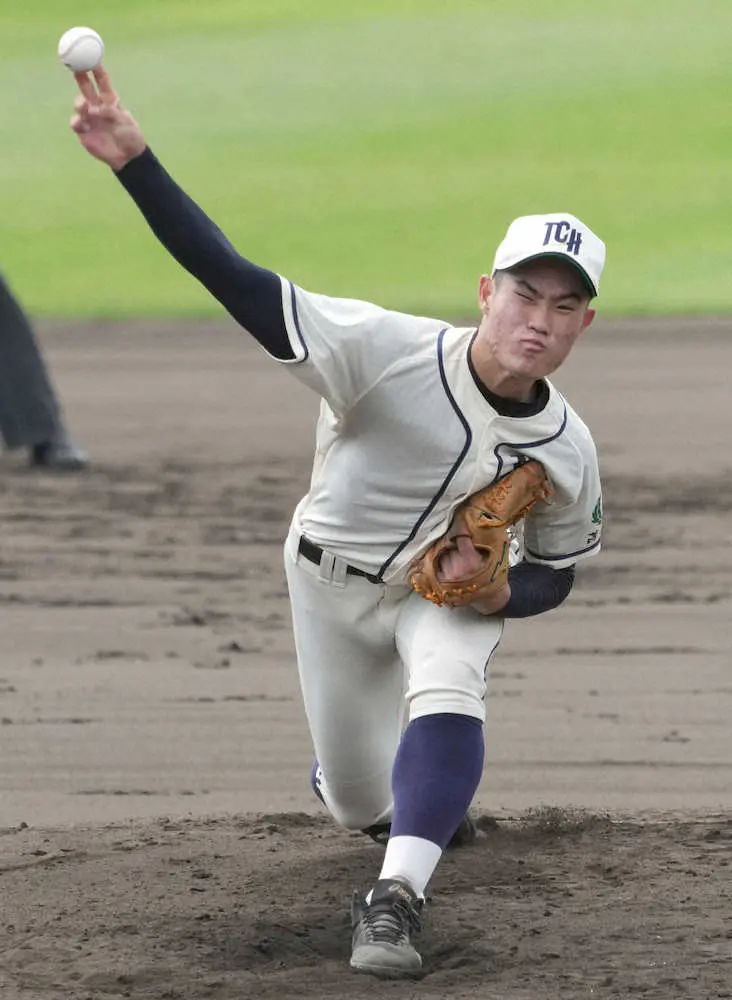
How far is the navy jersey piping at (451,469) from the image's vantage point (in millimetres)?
4113

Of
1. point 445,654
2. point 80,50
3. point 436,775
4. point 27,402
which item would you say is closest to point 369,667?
point 445,654

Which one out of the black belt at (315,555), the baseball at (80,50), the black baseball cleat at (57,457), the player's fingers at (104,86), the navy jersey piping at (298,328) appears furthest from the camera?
the black baseball cleat at (57,457)

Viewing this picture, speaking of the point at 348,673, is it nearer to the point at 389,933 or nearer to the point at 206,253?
the point at 389,933

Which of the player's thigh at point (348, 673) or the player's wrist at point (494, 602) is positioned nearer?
the player's wrist at point (494, 602)

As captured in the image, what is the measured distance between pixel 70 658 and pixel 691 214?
16187 mm

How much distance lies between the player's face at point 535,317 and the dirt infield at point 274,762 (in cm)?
129

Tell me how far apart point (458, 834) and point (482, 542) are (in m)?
1.18

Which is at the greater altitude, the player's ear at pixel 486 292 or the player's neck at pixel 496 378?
the player's ear at pixel 486 292

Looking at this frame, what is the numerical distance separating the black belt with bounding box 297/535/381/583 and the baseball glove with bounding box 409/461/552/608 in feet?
0.59

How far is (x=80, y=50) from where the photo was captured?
3689 millimetres

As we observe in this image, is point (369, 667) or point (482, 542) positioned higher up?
point (482, 542)

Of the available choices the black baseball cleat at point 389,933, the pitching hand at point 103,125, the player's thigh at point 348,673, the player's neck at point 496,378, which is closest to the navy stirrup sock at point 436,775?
the black baseball cleat at point 389,933

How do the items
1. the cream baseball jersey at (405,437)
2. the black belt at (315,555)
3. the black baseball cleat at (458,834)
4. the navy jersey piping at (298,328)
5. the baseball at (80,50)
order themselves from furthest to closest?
the black baseball cleat at (458,834)
the black belt at (315,555)
the cream baseball jersey at (405,437)
the navy jersey piping at (298,328)
the baseball at (80,50)

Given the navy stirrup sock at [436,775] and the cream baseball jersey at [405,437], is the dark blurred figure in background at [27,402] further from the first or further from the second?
the navy stirrup sock at [436,775]
